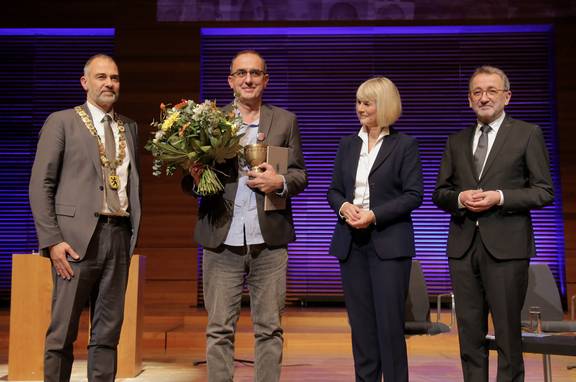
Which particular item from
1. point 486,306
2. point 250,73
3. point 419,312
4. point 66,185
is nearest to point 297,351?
point 419,312

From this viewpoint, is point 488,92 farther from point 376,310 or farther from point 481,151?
point 376,310

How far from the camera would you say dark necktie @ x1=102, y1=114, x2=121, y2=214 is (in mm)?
2986

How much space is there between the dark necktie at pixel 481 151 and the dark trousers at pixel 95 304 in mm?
1677

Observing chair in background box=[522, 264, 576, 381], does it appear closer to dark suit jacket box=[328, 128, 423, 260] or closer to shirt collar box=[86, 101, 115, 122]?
dark suit jacket box=[328, 128, 423, 260]

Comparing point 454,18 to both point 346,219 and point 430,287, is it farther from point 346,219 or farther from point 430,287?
point 346,219

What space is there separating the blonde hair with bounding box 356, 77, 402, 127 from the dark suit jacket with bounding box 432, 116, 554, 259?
0.42m

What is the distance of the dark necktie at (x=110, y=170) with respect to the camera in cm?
299

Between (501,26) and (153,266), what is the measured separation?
453cm

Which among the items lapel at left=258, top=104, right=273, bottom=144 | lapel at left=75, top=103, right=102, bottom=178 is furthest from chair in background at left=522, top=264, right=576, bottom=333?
lapel at left=75, top=103, right=102, bottom=178

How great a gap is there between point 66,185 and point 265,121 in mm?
955

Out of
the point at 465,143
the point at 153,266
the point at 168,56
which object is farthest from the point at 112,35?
the point at 465,143

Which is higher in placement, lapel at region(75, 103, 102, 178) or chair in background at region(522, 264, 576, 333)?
lapel at region(75, 103, 102, 178)

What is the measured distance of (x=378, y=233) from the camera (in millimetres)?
2873

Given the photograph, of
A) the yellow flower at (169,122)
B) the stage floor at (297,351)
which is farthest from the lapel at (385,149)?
the stage floor at (297,351)
